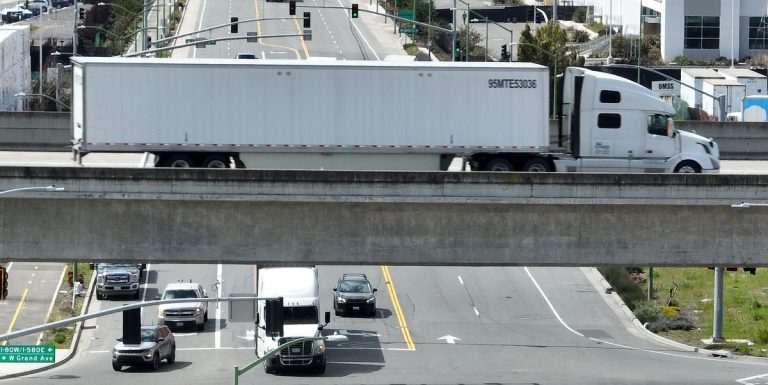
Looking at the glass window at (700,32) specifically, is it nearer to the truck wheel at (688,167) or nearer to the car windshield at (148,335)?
the car windshield at (148,335)

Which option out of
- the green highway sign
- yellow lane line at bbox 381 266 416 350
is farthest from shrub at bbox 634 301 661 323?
the green highway sign

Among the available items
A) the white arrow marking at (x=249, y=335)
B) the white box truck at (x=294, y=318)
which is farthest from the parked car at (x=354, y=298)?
the white box truck at (x=294, y=318)

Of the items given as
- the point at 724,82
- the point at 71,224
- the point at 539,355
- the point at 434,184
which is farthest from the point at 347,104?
the point at 724,82

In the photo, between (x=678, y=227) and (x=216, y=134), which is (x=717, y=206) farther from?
(x=216, y=134)

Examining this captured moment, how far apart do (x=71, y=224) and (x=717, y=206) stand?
14299mm

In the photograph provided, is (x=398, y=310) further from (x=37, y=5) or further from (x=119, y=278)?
(x=37, y=5)

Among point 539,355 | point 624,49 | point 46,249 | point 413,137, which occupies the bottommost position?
point 539,355

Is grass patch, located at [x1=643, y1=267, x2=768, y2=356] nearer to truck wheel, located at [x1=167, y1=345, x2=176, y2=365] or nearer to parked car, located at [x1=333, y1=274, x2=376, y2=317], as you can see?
parked car, located at [x1=333, y1=274, x2=376, y2=317]

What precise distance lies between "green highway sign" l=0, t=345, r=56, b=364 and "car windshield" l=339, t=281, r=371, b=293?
21.5 m

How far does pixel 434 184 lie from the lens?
3300 cm

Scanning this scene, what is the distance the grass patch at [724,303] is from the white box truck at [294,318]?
537 inches

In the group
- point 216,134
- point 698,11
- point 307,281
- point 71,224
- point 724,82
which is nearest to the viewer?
point 71,224

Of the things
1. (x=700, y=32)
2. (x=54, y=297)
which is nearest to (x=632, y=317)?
(x=54, y=297)

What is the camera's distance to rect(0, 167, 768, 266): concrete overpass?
3272cm
